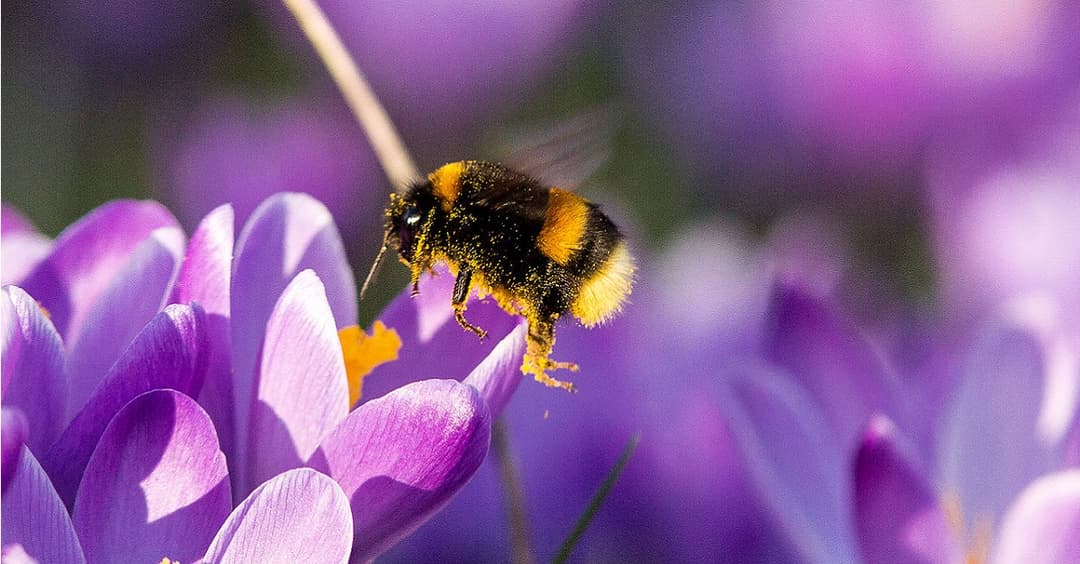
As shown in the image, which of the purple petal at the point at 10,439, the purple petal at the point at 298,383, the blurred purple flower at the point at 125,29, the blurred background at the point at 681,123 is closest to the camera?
the purple petal at the point at 10,439

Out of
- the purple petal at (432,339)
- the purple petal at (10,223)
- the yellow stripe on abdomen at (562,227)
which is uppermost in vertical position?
the purple petal at (10,223)

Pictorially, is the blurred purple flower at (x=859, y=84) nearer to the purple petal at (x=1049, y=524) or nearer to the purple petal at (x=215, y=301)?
the purple petal at (x=1049, y=524)

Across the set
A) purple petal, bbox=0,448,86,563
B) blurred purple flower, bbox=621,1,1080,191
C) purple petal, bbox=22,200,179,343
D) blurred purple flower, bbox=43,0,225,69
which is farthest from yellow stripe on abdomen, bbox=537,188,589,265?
blurred purple flower, bbox=43,0,225,69

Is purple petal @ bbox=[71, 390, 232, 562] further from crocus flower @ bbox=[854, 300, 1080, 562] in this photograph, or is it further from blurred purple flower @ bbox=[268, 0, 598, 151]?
blurred purple flower @ bbox=[268, 0, 598, 151]

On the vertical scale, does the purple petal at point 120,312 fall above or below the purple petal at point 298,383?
above

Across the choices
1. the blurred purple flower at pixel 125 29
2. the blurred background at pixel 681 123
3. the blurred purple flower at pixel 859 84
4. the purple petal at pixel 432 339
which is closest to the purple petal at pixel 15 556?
the purple petal at pixel 432 339

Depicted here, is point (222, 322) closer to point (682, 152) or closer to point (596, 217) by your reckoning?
point (596, 217)

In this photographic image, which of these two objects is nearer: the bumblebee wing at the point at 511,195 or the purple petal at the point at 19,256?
the purple petal at the point at 19,256

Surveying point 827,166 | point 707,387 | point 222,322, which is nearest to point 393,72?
point 827,166
